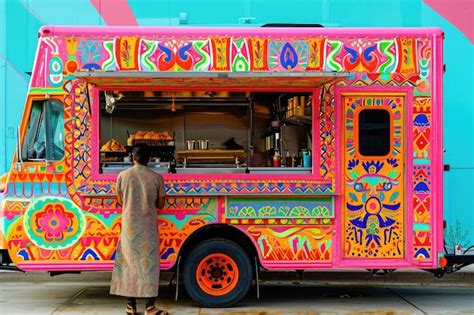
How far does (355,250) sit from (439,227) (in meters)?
0.96

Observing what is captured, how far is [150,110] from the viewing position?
905cm

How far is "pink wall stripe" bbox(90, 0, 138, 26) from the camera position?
11.6 metres

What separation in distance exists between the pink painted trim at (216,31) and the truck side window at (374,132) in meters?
0.88

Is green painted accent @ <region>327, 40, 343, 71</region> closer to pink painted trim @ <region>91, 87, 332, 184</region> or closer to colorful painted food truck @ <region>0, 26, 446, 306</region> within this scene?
colorful painted food truck @ <region>0, 26, 446, 306</region>

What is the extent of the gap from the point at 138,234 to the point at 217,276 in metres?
1.10

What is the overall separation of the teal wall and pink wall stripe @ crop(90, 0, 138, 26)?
0.02m

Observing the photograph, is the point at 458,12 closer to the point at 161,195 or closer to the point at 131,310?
the point at 161,195

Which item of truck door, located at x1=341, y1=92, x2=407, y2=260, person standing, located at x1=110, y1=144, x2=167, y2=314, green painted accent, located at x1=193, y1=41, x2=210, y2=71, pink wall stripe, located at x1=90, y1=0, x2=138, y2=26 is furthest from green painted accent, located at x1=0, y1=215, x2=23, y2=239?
pink wall stripe, located at x1=90, y1=0, x2=138, y2=26

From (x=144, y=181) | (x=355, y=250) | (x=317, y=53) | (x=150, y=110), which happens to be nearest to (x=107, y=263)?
(x=144, y=181)

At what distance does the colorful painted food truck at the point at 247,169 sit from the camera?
27.3 ft

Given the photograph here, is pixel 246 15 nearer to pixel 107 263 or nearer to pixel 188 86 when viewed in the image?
pixel 188 86

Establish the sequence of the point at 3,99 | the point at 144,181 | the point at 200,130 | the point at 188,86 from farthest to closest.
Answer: the point at 3,99 < the point at 200,130 < the point at 188,86 < the point at 144,181

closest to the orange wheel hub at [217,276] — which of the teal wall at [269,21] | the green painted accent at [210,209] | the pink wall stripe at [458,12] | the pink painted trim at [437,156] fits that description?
the green painted accent at [210,209]

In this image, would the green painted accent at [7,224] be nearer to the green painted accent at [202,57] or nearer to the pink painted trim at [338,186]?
the green painted accent at [202,57]
